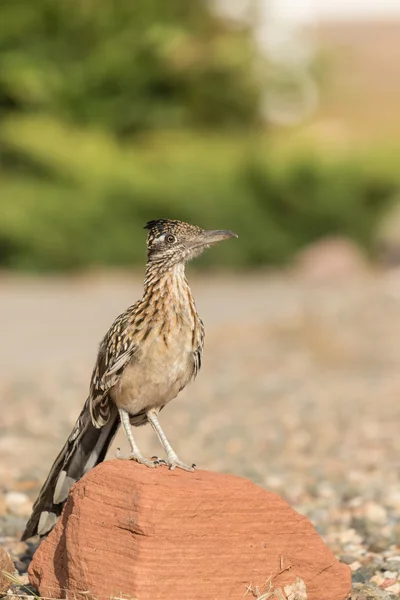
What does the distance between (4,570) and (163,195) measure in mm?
14231

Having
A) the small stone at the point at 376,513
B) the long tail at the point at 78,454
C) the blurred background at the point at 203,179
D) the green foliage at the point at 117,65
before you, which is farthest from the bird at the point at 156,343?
the green foliage at the point at 117,65

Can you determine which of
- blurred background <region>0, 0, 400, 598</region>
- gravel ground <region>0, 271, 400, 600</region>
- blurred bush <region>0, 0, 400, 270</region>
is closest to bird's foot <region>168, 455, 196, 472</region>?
gravel ground <region>0, 271, 400, 600</region>

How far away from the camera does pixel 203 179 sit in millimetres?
18203

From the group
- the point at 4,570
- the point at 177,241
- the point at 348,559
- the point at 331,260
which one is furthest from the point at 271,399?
the point at 331,260

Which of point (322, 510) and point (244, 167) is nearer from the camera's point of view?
point (322, 510)

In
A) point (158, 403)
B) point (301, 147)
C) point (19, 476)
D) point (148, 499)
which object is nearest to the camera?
point (148, 499)

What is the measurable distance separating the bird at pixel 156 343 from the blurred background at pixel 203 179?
22.4 ft

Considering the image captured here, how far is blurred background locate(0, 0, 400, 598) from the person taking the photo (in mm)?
12609

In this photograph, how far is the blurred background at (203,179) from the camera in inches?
496

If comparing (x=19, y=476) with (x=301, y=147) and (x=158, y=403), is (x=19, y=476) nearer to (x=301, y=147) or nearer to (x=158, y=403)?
(x=158, y=403)

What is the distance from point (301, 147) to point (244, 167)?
114 centimetres

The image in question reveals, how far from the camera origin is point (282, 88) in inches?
806

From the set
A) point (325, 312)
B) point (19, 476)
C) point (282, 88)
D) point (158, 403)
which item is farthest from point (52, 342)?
point (282, 88)

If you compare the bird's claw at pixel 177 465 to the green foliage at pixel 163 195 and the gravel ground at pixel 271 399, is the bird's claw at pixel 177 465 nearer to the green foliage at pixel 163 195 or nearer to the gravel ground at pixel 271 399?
the gravel ground at pixel 271 399
